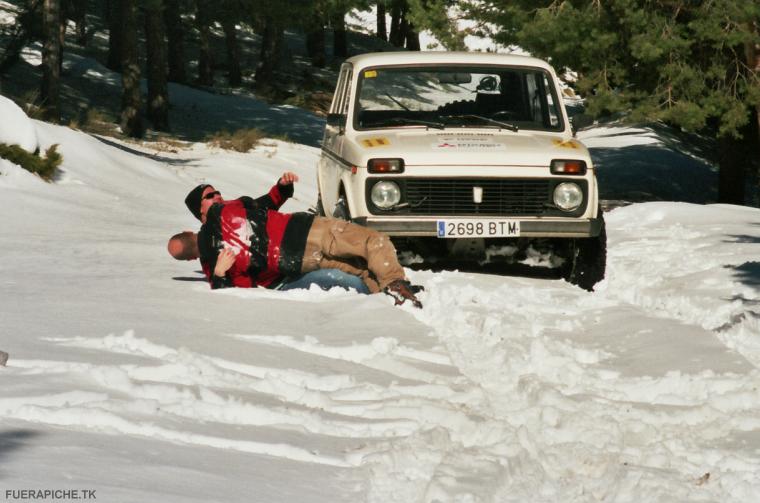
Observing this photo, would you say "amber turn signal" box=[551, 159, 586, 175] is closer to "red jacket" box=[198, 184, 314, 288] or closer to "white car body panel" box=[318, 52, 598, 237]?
"white car body panel" box=[318, 52, 598, 237]

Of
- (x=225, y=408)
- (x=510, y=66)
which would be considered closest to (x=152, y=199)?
(x=510, y=66)

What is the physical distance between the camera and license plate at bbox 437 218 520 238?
28.6ft

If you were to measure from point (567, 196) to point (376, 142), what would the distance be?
4.78 ft

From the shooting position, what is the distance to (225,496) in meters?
3.56

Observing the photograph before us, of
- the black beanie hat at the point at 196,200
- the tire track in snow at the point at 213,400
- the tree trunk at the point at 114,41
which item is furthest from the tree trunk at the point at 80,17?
the tire track in snow at the point at 213,400

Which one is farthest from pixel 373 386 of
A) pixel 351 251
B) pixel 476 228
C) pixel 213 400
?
pixel 476 228

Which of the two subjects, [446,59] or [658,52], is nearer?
[446,59]

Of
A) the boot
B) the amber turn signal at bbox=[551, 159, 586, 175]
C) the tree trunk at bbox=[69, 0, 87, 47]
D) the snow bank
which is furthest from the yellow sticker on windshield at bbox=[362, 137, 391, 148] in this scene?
A: the tree trunk at bbox=[69, 0, 87, 47]

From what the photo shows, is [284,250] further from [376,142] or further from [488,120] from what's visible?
[488,120]

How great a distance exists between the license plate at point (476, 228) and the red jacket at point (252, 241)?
3.69 feet

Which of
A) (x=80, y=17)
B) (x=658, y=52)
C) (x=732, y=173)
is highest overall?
(x=80, y=17)

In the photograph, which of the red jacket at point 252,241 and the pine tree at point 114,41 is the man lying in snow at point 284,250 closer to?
the red jacket at point 252,241

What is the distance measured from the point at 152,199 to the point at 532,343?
378 inches

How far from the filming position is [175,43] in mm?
34688
